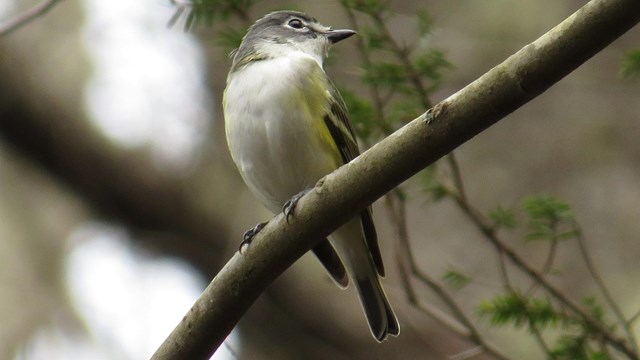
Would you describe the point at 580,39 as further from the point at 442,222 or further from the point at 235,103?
the point at 442,222

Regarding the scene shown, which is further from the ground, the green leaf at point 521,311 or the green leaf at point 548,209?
the green leaf at point 548,209

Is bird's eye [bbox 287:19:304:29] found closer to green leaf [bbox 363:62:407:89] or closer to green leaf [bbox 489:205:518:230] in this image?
green leaf [bbox 363:62:407:89]

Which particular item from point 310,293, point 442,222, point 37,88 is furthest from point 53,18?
point 442,222

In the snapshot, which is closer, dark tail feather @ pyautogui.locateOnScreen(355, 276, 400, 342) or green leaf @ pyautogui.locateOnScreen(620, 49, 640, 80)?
green leaf @ pyautogui.locateOnScreen(620, 49, 640, 80)

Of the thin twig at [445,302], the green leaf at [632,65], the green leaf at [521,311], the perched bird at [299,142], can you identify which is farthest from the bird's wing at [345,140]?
the green leaf at [632,65]

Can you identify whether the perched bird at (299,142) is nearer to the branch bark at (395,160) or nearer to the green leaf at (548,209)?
the green leaf at (548,209)

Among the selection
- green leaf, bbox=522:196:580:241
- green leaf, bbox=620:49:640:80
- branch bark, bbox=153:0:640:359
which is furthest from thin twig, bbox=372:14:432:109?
branch bark, bbox=153:0:640:359
